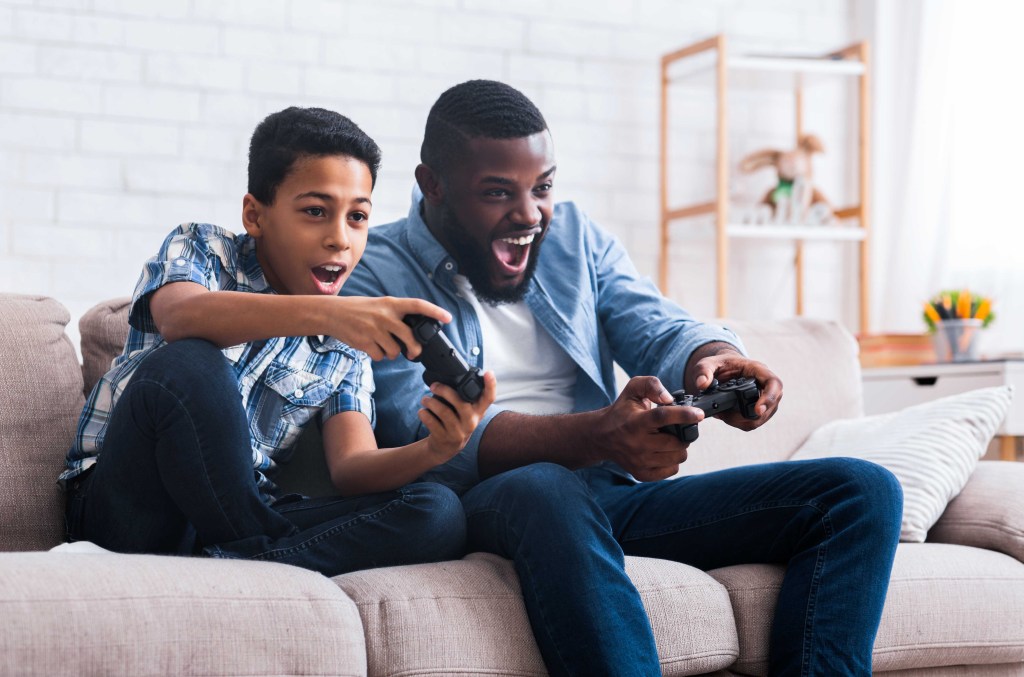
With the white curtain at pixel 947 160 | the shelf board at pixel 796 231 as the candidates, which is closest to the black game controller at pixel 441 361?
the shelf board at pixel 796 231

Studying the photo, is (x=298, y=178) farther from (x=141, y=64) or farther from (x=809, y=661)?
(x=141, y=64)

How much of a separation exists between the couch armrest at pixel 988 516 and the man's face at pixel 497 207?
2.30 ft

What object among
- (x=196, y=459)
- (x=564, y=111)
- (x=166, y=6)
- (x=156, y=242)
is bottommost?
(x=196, y=459)

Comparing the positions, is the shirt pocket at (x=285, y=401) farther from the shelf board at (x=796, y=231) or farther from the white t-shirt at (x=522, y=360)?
the shelf board at (x=796, y=231)

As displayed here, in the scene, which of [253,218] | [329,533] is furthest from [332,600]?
[253,218]

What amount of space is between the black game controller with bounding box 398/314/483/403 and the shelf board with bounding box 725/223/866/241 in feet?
5.74

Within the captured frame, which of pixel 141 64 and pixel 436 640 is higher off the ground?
pixel 141 64

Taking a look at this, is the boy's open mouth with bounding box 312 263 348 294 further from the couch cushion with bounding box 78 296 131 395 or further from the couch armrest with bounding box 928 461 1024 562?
the couch armrest with bounding box 928 461 1024 562

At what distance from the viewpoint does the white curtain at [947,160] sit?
9.38 feet

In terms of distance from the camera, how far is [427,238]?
1544mm

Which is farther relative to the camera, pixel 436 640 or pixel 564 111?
pixel 564 111

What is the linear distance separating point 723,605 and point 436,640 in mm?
358

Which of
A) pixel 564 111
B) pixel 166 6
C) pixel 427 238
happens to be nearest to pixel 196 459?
pixel 427 238

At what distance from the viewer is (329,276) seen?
1.37 metres
